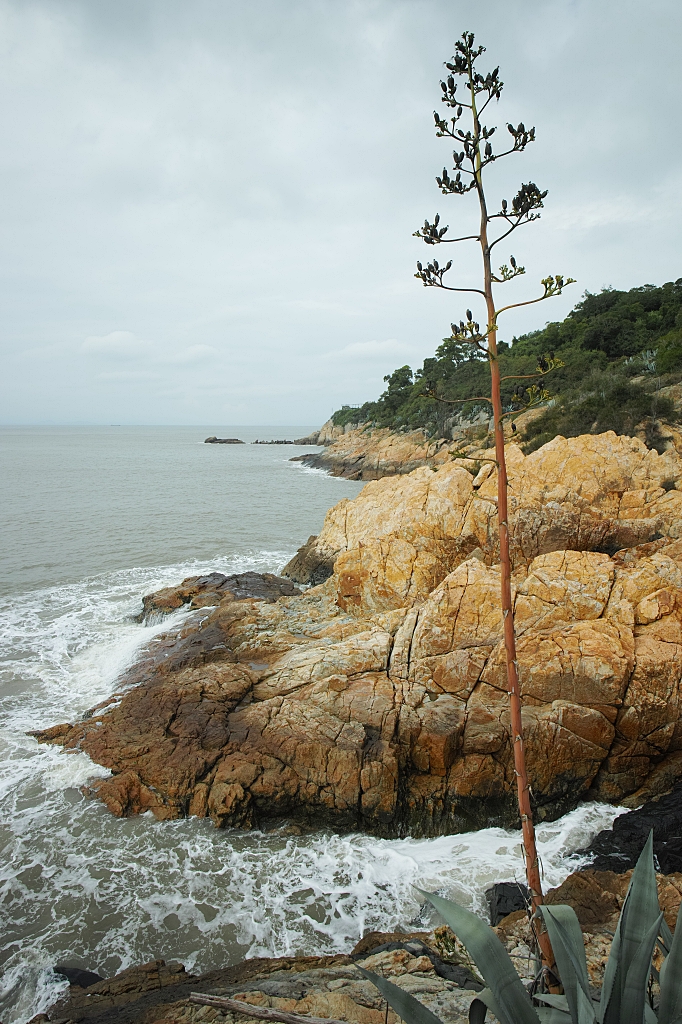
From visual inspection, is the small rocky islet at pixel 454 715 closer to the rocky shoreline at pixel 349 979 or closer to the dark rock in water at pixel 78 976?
the rocky shoreline at pixel 349 979

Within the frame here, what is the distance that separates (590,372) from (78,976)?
2887 cm

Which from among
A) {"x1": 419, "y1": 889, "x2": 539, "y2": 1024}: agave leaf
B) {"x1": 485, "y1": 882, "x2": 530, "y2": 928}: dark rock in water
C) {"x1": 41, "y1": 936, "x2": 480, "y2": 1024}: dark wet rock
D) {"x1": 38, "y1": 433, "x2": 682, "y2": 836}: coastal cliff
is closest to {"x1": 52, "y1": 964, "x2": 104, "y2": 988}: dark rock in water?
{"x1": 41, "y1": 936, "x2": 480, "y2": 1024}: dark wet rock

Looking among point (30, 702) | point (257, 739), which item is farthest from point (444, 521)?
point (30, 702)

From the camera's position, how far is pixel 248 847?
6.82 metres

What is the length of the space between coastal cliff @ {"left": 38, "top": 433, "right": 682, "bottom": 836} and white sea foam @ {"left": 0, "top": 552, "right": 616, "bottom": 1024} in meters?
0.34

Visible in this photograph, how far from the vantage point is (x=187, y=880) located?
634 centimetres

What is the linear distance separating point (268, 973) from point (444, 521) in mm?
7951

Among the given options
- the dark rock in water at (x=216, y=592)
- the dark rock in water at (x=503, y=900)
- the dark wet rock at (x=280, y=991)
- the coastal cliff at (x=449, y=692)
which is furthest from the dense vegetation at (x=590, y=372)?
the dark rock in water at (x=216, y=592)

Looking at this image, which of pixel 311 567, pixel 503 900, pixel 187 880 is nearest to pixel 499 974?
pixel 503 900

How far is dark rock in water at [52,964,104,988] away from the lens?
512cm

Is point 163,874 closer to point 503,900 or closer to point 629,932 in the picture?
point 503,900

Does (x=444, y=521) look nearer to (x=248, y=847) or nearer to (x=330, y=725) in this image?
(x=330, y=725)

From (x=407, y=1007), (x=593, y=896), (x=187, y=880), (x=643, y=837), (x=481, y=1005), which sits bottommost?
(x=187, y=880)

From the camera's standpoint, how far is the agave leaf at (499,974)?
2.11 meters
